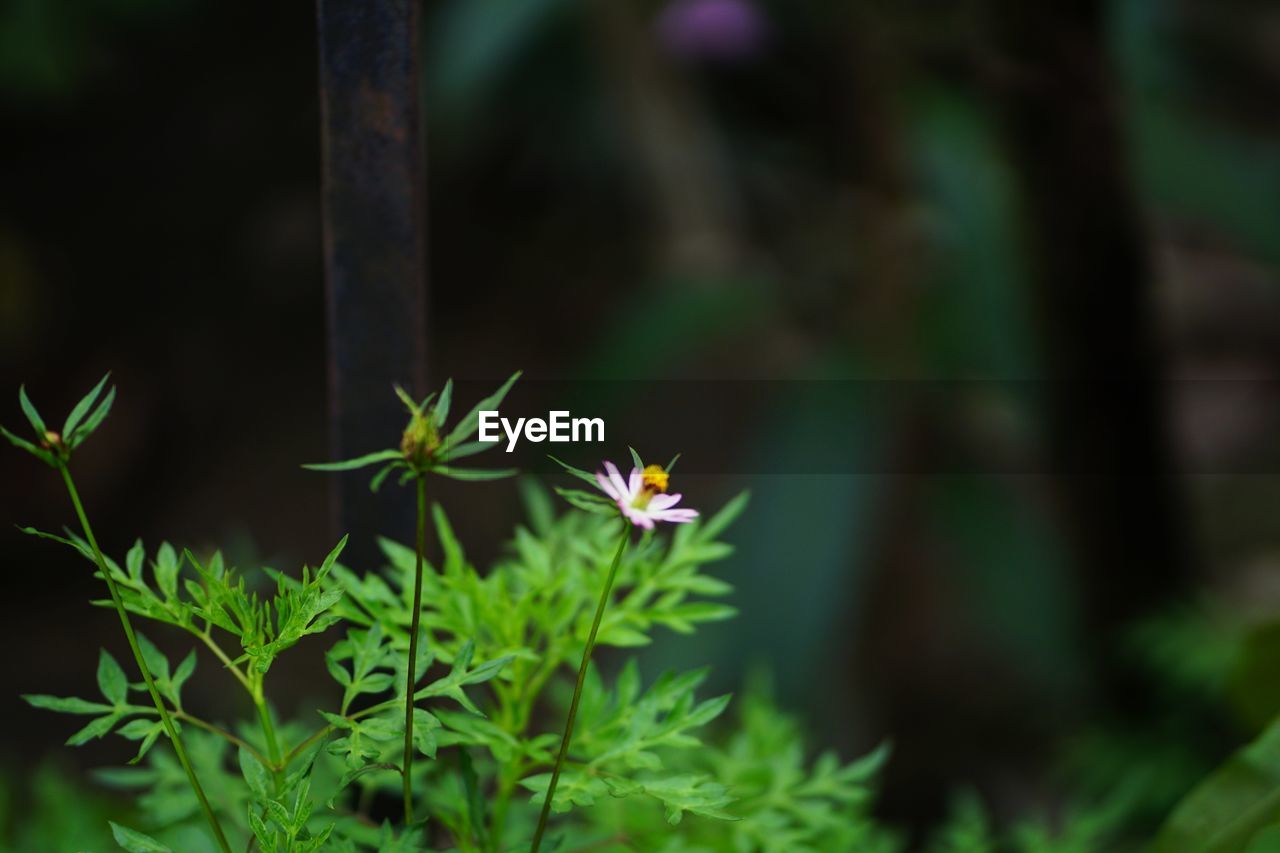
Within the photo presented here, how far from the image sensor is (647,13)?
1.89 m

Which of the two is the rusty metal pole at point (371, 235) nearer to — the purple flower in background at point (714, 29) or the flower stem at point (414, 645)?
the flower stem at point (414, 645)

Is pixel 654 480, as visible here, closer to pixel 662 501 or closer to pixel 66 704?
pixel 662 501

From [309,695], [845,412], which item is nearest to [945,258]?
[845,412]

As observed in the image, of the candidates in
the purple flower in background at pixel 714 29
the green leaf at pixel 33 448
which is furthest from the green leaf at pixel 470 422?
the purple flower in background at pixel 714 29

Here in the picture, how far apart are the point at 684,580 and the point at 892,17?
1.29 m

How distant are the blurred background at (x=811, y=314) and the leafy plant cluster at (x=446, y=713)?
0.33m

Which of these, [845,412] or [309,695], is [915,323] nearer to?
[845,412]

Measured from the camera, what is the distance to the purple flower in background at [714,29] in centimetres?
173

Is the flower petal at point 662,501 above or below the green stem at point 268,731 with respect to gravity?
above

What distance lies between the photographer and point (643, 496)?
329 mm

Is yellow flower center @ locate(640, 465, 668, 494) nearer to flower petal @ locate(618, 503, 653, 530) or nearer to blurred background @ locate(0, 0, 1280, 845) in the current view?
flower petal @ locate(618, 503, 653, 530)

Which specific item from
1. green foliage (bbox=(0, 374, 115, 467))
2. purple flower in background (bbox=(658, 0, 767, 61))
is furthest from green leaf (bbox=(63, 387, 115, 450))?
purple flower in background (bbox=(658, 0, 767, 61))

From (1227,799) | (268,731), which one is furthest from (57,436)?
(1227,799)

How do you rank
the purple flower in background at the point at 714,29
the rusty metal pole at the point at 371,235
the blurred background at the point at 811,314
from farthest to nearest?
the purple flower in background at the point at 714,29, the blurred background at the point at 811,314, the rusty metal pole at the point at 371,235
